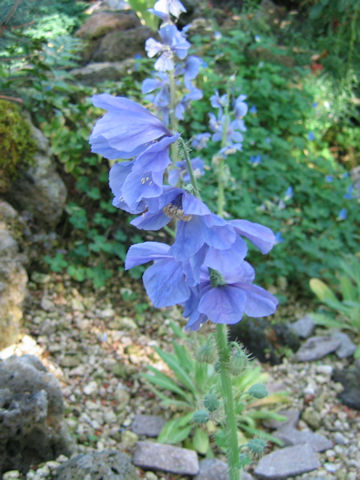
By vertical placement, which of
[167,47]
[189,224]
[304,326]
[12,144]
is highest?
[189,224]

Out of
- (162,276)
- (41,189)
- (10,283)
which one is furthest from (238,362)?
(41,189)

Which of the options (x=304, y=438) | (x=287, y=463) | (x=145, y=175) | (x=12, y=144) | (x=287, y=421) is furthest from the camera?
(x=12, y=144)

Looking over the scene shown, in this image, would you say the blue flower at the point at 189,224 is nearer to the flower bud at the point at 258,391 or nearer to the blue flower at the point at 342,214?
the flower bud at the point at 258,391

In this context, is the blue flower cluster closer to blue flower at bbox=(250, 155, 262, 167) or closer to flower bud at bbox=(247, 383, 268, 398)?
flower bud at bbox=(247, 383, 268, 398)

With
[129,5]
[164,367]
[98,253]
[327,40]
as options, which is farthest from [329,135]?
[164,367]

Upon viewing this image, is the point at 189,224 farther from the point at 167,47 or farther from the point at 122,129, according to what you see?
the point at 167,47

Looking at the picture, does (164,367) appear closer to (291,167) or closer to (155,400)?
(155,400)
